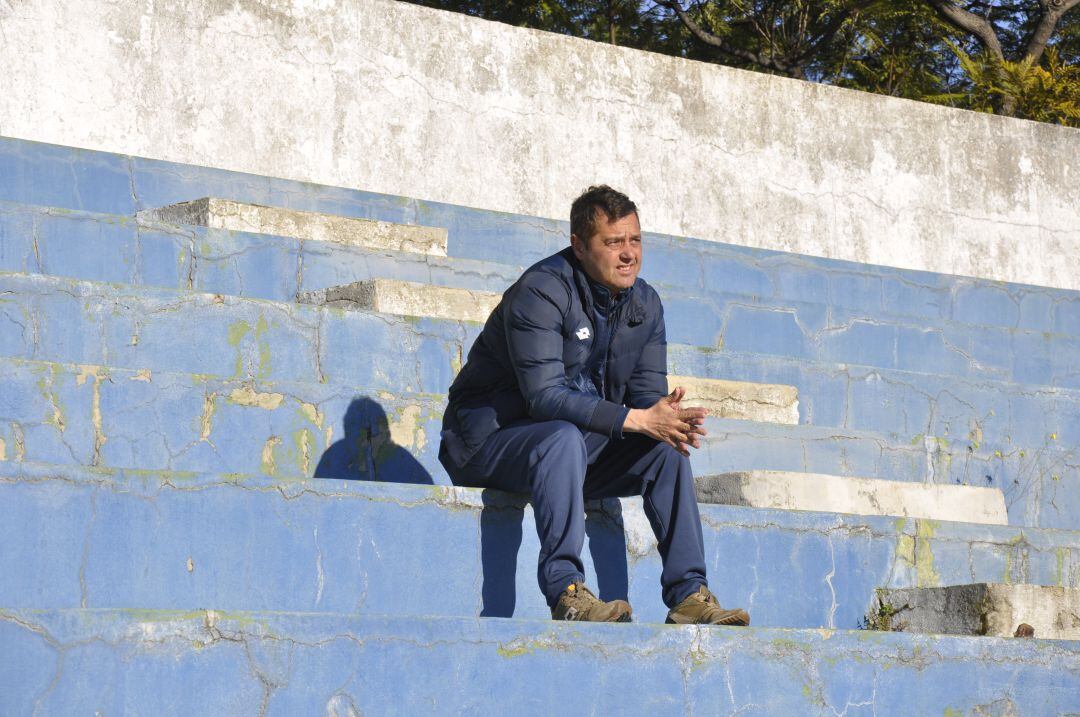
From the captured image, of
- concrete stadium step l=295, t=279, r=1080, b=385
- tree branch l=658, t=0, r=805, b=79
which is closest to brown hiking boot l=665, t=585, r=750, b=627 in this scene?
concrete stadium step l=295, t=279, r=1080, b=385

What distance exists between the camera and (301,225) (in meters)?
5.81

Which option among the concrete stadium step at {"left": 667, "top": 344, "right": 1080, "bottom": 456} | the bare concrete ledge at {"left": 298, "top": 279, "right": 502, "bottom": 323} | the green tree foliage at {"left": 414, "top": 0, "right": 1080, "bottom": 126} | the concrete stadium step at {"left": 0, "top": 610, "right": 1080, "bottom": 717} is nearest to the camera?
the concrete stadium step at {"left": 0, "top": 610, "right": 1080, "bottom": 717}

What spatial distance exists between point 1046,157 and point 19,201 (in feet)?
18.4

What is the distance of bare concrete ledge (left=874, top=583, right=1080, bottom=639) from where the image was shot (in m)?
3.87

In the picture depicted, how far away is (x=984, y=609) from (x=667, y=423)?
3.27 ft

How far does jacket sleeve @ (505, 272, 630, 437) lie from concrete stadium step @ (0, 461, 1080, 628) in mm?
262

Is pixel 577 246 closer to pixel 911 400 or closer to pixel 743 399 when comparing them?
pixel 743 399

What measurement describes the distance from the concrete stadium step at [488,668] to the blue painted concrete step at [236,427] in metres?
1.20

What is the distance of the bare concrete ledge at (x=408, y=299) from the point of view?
5219mm

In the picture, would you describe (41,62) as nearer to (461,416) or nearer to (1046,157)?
(461,416)

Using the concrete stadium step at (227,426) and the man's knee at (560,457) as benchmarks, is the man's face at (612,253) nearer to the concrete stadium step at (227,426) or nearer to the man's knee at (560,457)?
the man's knee at (560,457)

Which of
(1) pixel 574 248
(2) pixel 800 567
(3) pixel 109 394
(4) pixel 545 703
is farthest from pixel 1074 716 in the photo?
(3) pixel 109 394

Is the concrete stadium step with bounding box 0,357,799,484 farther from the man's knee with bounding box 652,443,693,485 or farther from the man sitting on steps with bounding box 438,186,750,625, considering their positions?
the man's knee with bounding box 652,443,693,485

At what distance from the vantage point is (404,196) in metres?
6.85
